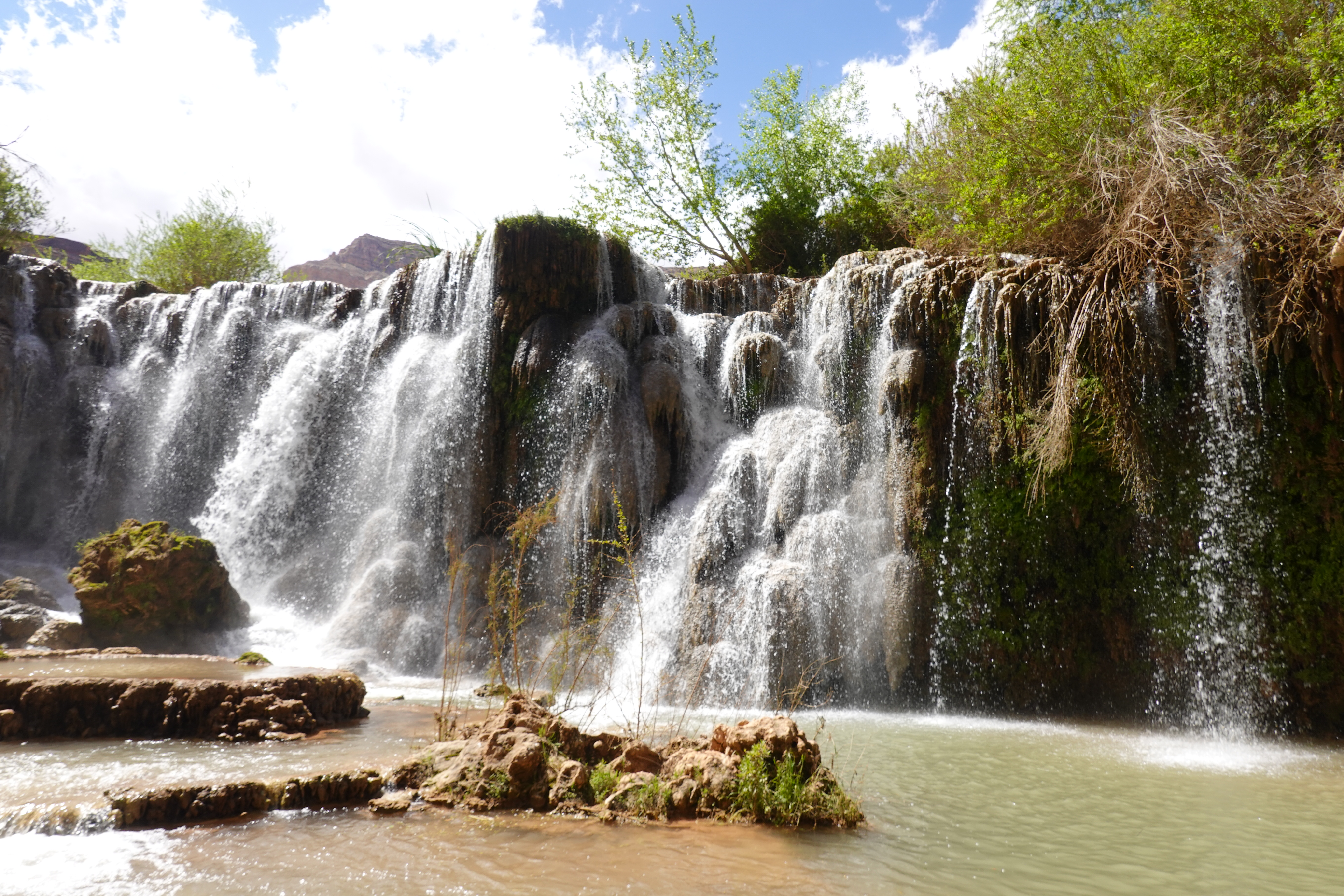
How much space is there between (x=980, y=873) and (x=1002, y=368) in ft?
28.4

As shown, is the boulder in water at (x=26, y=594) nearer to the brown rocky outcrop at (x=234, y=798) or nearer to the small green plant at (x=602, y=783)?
the brown rocky outcrop at (x=234, y=798)

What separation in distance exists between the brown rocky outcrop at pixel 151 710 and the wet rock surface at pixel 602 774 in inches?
87.8

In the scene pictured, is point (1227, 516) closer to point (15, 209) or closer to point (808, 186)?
point (808, 186)

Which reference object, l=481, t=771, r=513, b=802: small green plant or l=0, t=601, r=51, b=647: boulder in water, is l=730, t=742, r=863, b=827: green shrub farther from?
l=0, t=601, r=51, b=647: boulder in water

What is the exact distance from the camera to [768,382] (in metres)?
14.1

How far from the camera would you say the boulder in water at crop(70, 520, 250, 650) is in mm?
12141

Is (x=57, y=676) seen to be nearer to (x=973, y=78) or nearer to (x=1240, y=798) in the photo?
(x=1240, y=798)

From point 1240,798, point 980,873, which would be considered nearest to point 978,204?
point 1240,798

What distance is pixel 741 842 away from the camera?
4508mm

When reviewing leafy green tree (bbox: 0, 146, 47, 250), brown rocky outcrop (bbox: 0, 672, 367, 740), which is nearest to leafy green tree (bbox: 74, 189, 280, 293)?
leafy green tree (bbox: 0, 146, 47, 250)

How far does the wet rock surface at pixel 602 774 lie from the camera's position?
16.3 ft

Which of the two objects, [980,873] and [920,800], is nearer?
[980,873]

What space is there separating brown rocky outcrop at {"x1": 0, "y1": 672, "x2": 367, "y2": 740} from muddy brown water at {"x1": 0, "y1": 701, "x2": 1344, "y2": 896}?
0.32 meters

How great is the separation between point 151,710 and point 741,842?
217 inches
